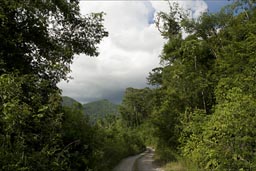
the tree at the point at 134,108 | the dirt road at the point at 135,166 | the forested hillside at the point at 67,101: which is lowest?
the dirt road at the point at 135,166

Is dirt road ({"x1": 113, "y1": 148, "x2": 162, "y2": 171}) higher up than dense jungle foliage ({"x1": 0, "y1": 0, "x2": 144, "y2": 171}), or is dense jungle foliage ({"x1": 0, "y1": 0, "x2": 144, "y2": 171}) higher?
dense jungle foliage ({"x1": 0, "y1": 0, "x2": 144, "y2": 171})

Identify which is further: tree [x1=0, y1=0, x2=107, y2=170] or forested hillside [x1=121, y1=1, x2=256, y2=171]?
forested hillside [x1=121, y1=1, x2=256, y2=171]

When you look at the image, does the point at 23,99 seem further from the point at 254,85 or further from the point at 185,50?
the point at 185,50

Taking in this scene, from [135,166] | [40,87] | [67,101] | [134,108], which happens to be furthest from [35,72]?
[134,108]

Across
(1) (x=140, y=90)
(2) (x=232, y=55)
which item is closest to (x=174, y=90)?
(2) (x=232, y=55)

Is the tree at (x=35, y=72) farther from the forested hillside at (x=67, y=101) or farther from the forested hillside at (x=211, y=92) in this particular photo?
the forested hillside at (x=211, y=92)

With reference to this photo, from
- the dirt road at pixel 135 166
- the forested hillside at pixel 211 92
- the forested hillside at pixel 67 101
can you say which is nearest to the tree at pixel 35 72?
the forested hillside at pixel 67 101

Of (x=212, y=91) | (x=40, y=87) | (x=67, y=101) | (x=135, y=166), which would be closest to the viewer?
(x=40, y=87)

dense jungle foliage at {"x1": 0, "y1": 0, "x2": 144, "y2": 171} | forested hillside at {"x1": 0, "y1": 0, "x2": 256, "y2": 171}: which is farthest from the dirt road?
dense jungle foliage at {"x1": 0, "y1": 0, "x2": 144, "y2": 171}

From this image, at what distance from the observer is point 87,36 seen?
512 inches

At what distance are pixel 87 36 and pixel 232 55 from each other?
10626 millimetres

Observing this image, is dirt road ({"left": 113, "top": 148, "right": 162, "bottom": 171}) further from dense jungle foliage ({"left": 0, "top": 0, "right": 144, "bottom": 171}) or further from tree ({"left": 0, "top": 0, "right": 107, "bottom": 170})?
tree ({"left": 0, "top": 0, "right": 107, "bottom": 170})

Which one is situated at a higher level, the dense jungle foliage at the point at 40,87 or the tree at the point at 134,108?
the tree at the point at 134,108

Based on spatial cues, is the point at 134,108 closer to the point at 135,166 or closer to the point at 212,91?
the point at 135,166
